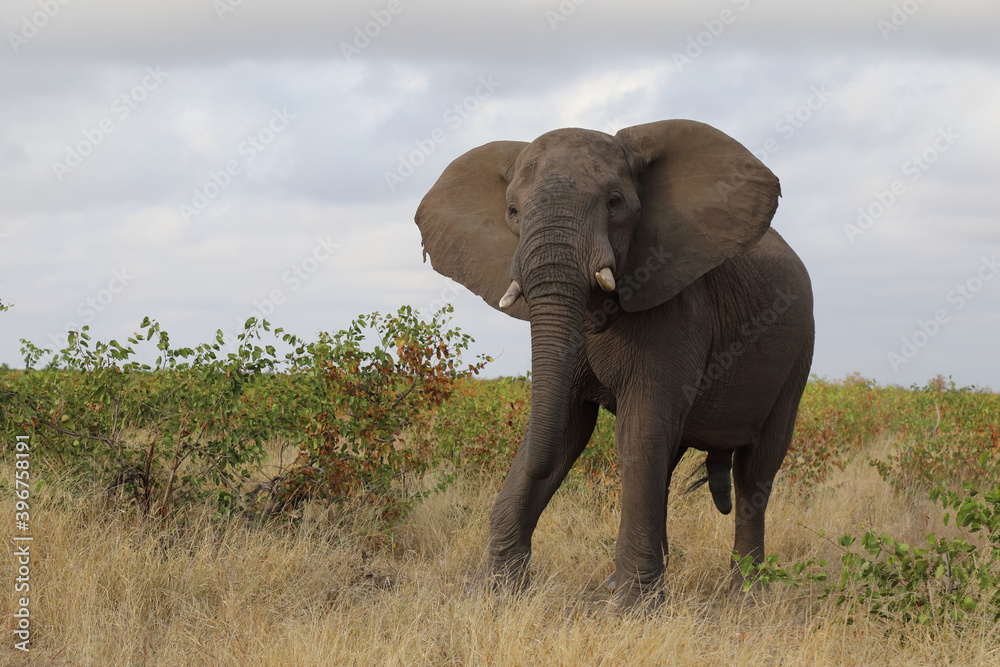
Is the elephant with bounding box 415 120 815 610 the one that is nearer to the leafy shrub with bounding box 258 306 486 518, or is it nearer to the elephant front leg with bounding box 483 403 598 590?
the elephant front leg with bounding box 483 403 598 590

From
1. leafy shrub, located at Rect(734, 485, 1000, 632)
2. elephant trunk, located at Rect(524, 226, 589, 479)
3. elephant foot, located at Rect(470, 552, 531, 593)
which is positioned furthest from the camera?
elephant foot, located at Rect(470, 552, 531, 593)

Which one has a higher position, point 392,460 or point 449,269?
point 449,269

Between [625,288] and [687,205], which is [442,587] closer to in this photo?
[625,288]

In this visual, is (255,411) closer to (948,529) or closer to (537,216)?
(537,216)

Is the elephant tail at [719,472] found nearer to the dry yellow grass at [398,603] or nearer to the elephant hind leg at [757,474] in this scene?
the elephant hind leg at [757,474]

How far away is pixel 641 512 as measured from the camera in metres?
5.31

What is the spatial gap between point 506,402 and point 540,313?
626 centimetres

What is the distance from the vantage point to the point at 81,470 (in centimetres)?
712

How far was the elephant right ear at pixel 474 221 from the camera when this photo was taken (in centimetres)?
531

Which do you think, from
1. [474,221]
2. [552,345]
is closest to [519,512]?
[552,345]

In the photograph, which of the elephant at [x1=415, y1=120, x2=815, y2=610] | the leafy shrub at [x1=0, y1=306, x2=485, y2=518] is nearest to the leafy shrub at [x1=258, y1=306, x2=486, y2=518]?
the leafy shrub at [x1=0, y1=306, x2=485, y2=518]

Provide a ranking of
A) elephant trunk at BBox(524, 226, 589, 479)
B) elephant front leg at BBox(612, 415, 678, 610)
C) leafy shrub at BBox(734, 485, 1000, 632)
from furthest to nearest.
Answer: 1. elephant front leg at BBox(612, 415, 678, 610)
2. leafy shrub at BBox(734, 485, 1000, 632)
3. elephant trunk at BBox(524, 226, 589, 479)

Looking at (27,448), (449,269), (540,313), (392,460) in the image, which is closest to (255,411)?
(392,460)

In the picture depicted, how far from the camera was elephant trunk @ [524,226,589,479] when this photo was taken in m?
4.60
